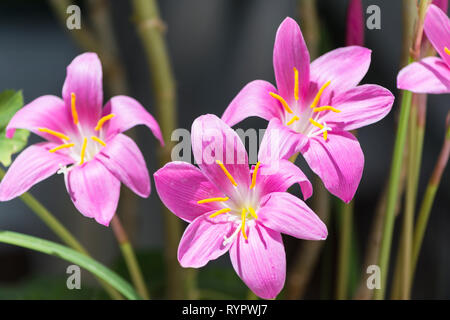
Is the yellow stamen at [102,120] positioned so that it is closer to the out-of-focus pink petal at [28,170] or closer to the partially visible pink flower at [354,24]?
the out-of-focus pink petal at [28,170]

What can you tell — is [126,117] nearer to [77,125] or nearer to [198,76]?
[77,125]

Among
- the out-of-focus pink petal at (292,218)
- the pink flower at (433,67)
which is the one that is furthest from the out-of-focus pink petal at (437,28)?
the out-of-focus pink petal at (292,218)

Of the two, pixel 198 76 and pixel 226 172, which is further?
pixel 198 76

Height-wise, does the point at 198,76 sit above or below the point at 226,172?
above

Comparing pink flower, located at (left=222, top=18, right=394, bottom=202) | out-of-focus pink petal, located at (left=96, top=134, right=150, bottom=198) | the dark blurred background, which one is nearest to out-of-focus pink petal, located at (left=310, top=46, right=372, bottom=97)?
pink flower, located at (left=222, top=18, right=394, bottom=202)

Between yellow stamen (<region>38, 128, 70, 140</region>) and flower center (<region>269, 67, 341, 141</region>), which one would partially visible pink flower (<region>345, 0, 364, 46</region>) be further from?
yellow stamen (<region>38, 128, 70, 140</region>)

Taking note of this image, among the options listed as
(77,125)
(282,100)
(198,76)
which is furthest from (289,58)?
(198,76)
